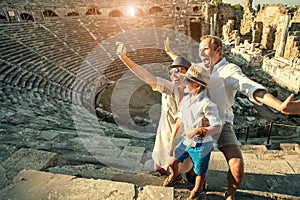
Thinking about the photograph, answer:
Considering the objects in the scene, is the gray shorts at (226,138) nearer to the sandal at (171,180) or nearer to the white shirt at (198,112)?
the white shirt at (198,112)

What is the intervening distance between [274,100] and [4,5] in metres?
25.1

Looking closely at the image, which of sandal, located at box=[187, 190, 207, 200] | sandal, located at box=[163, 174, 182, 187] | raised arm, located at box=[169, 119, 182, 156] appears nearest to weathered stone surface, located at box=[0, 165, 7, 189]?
sandal, located at box=[163, 174, 182, 187]

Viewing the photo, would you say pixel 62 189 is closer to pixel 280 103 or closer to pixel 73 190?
pixel 73 190

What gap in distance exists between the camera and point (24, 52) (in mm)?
13203

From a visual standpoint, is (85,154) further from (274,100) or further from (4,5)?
(4,5)

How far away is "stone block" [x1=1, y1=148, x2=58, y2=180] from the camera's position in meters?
2.59

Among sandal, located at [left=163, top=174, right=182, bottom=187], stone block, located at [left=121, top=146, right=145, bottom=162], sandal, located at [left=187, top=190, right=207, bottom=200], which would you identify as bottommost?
stone block, located at [left=121, top=146, right=145, bottom=162]

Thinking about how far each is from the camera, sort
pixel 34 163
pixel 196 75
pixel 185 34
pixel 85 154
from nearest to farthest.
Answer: pixel 196 75
pixel 34 163
pixel 85 154
pixel 185 34

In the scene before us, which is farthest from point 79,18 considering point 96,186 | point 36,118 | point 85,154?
point 96,186

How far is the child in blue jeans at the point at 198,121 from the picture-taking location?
1977 mm

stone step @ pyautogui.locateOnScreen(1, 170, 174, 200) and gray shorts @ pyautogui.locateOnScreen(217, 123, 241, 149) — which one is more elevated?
gray shorts @ pyautogui.locateOnScreen(217, 123, 241, 149)

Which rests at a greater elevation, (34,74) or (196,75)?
(196,75)

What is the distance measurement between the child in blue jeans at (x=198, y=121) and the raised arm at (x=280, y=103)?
397 millimetres

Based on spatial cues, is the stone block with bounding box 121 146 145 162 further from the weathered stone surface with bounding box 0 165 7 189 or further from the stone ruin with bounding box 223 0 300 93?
the stone ruin with bounding box 223 0 300 93
